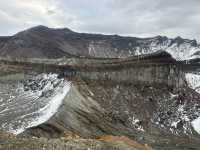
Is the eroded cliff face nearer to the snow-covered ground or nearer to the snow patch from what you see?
the snow-covered ground

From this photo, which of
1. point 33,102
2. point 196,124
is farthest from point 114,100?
point 33,102

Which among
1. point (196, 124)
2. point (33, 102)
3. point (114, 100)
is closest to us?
point (33, 102)

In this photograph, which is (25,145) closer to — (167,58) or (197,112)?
(197,112)

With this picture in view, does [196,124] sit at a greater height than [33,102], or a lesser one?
lesser

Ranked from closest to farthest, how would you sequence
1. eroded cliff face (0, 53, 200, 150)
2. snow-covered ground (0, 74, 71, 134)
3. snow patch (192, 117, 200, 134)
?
snow-covered ground (0, 74, 71, 134)
eroded cliff face (0, 53, 200, 150)
snow patch (192, 117, 200, 134)

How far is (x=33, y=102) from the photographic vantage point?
87.8 meters

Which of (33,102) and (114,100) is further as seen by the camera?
(114,100)

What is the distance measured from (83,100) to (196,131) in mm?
31525

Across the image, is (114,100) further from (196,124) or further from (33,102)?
(33,102)

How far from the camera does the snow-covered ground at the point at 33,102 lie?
72.7 m

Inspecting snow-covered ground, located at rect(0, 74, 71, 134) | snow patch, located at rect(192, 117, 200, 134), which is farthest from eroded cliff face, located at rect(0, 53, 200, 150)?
snow patch, located at rect(192, 117, 200, 134)

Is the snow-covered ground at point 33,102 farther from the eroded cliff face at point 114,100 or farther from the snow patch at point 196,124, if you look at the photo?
the snow patch at point 196,124

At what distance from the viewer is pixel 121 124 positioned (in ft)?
312

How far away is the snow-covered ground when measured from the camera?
72688mm
